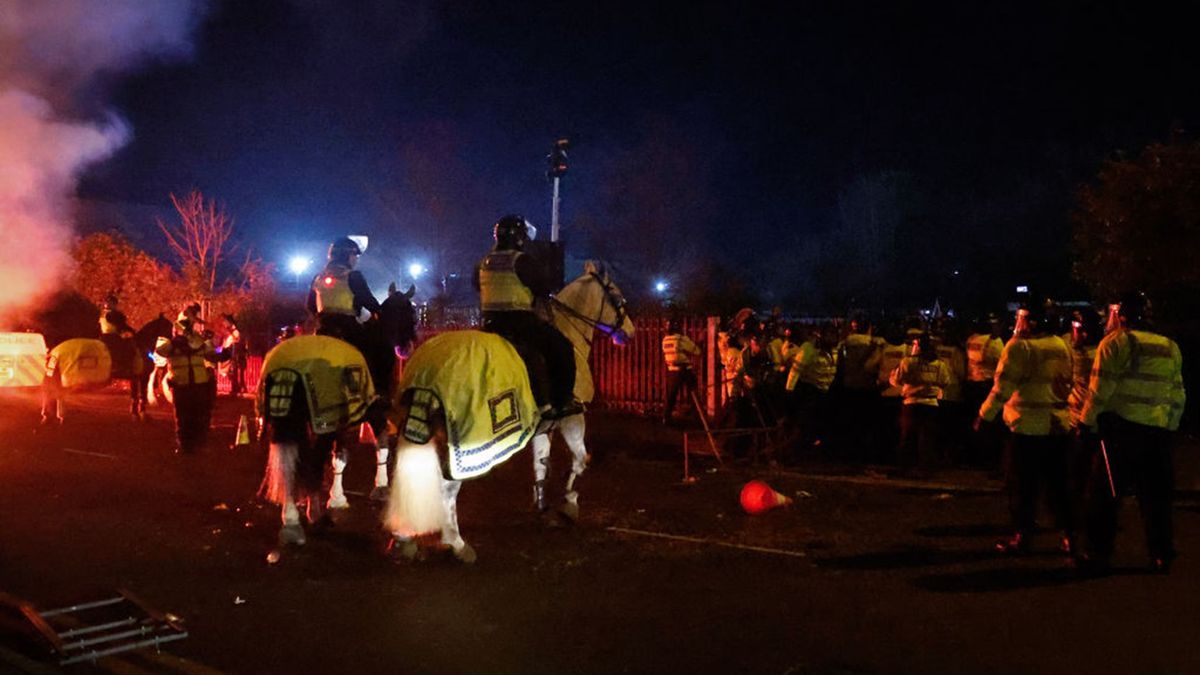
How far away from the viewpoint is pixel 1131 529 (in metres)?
8.55

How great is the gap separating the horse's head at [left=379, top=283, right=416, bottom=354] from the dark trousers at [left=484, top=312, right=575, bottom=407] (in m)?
1.71

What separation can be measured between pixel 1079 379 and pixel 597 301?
3908 mm

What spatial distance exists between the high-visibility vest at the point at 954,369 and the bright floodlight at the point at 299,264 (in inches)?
983

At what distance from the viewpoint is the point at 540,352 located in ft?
24.9

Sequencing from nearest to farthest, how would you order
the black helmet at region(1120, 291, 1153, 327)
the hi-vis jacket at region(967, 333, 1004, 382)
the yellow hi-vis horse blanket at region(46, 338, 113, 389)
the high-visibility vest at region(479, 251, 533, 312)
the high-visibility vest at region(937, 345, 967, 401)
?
the black helmet at region(1120, 291, 1153, 327) < the high-visibility vest at region(479, 251, 533, 312) < the hi-vis jacket at region(967, 333, 1004, 382) < the high-visibility vest at region(937, 345, 967, 401) < the yellow hi-vis horse blanket at region(46, 338, 113, 389)

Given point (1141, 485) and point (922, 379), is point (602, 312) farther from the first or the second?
point (922, 379)

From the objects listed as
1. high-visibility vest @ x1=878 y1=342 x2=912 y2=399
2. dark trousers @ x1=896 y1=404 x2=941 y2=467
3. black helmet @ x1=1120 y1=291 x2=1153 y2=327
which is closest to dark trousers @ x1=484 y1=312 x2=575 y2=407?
black helmet @ x1=1120 y1=291 x2=1153 y2=327

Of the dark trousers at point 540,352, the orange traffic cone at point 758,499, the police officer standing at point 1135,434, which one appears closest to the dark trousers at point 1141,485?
the police officer standing at point 1135,434

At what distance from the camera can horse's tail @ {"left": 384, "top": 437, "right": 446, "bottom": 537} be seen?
6.82 meters

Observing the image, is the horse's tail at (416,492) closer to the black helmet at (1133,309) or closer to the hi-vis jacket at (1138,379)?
the hi-vis jacket at (1138,379)

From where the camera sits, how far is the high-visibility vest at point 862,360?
13.1 metres

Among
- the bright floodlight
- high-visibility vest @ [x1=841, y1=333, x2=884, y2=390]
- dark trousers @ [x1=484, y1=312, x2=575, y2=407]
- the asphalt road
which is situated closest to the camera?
the asphalt road

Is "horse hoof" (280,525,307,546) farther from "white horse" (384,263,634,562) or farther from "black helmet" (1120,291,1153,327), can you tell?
"black helmet" (1120,291,1153,327)

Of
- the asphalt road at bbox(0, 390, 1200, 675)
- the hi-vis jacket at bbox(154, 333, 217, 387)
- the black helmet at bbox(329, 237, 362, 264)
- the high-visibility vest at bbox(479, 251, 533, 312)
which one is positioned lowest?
the asphalt road at bbox(0, 390, 1200, 675)
